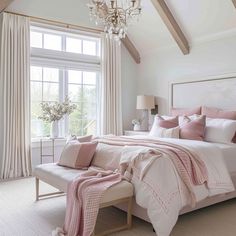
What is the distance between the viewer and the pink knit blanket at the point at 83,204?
2436mm

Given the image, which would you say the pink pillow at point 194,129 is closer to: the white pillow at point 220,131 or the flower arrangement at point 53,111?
the white pillow at point 220,131

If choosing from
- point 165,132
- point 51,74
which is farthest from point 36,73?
point 165,132

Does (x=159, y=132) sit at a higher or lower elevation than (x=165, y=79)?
lower

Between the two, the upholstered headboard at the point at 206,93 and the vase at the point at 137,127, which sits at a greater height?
the upholstered headboard at the point at 206,93

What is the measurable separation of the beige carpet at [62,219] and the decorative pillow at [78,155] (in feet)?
1.73

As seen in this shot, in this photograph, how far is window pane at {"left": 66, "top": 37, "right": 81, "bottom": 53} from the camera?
18.5 feet

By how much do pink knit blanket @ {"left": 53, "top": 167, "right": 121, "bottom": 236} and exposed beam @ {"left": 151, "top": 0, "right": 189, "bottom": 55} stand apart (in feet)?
11.0

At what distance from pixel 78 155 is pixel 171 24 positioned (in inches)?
120

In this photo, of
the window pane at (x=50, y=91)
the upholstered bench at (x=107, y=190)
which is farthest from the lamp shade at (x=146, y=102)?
the upholstered bench at (x=107, y=190)

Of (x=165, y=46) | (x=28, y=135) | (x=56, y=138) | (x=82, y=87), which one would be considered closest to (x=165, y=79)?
(x=165, y=46)

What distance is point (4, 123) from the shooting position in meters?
4.78

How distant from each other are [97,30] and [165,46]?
141cm

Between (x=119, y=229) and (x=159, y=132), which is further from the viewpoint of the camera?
(x=159, y=132)

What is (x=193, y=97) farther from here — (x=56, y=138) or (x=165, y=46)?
(x=56, y=138)
